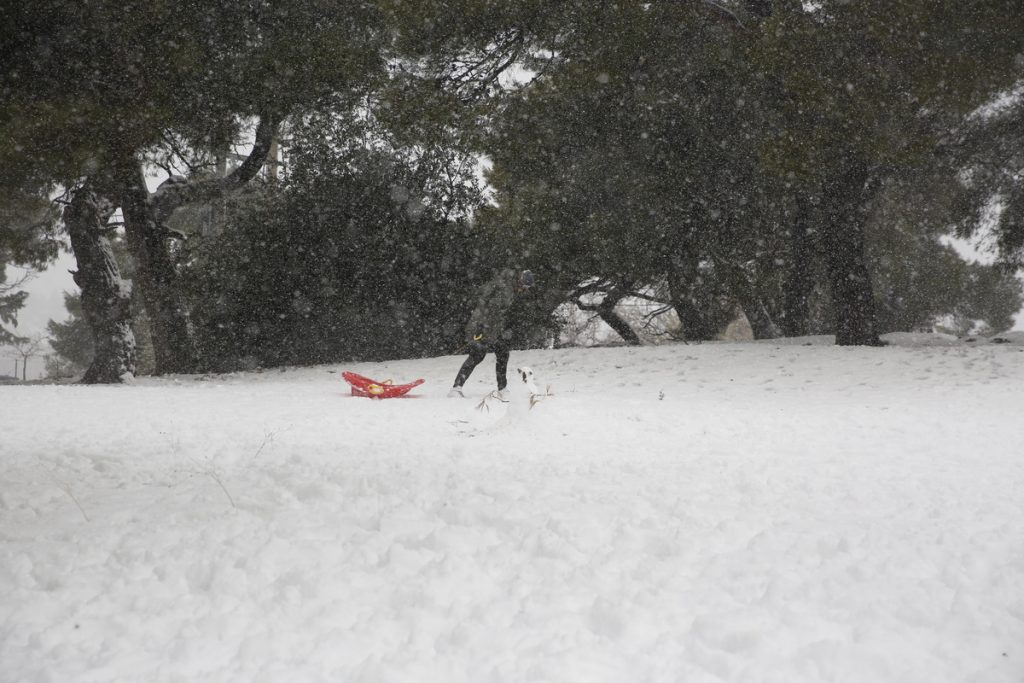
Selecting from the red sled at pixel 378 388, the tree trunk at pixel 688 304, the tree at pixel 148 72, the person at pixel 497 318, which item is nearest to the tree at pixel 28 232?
the tree at pixel 148 72

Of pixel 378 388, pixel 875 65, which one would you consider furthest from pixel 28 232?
pixel 875 65

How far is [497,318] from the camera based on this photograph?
8.97 meters

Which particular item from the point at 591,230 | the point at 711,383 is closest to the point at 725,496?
the point at 711,383

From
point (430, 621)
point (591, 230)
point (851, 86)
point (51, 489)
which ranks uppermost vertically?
point (851, 86)

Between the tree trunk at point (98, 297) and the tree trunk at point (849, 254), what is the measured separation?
13.7 m

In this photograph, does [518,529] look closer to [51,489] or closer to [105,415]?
[51,489]

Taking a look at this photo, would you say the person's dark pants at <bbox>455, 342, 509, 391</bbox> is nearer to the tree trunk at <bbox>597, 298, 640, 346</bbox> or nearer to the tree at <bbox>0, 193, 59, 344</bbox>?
the tree at <bbox>0, 193, 59, 344</bbox>

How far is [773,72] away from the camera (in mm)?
10273

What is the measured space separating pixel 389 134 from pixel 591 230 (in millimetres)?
5418

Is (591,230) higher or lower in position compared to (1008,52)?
lower

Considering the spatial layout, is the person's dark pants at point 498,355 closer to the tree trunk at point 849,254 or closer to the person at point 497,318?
the person at point 497,318

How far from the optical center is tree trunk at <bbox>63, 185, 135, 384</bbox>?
43.8ft

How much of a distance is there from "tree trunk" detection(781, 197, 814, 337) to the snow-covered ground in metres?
8.56

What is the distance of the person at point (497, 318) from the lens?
885cm
